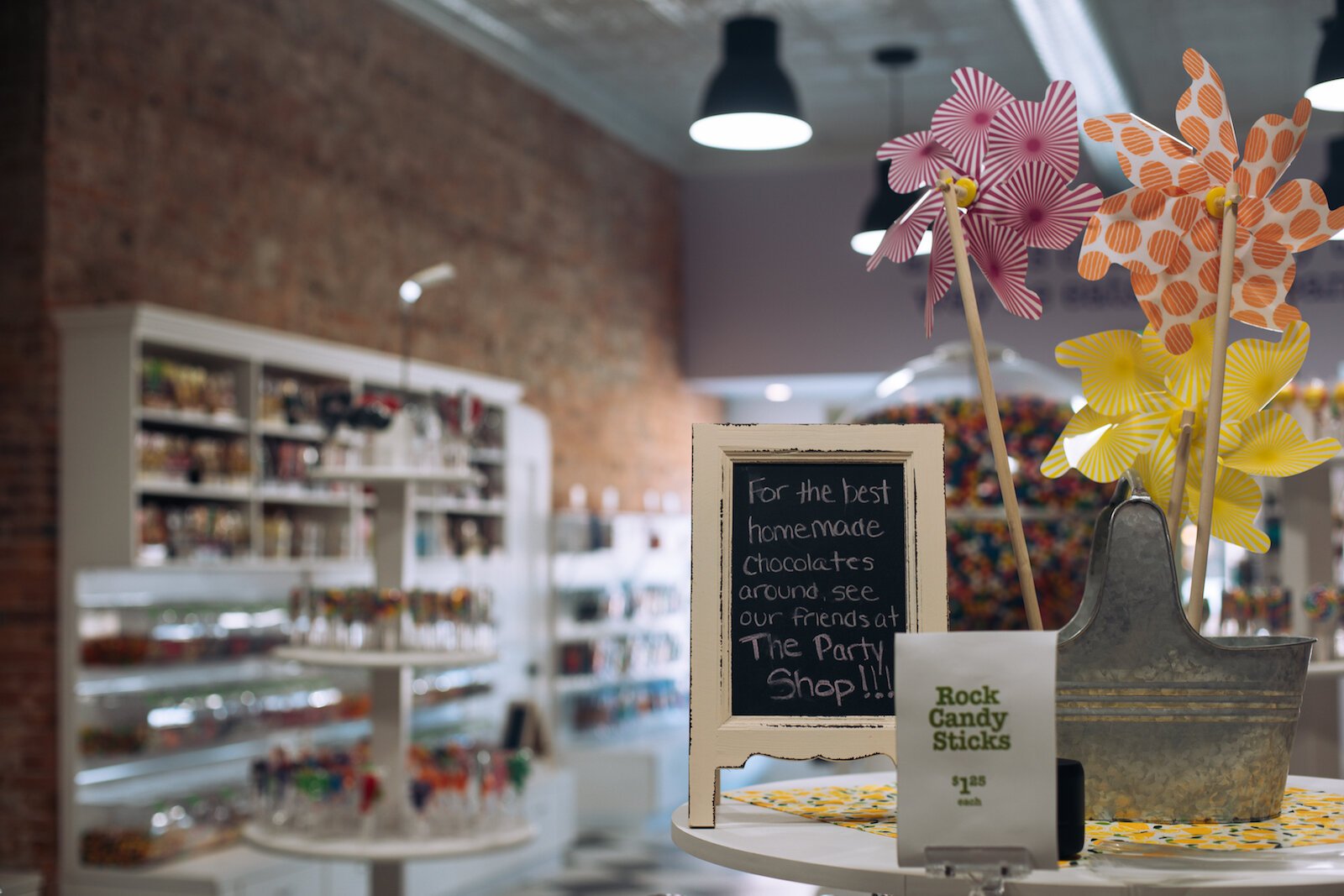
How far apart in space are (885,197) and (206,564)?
386 cm

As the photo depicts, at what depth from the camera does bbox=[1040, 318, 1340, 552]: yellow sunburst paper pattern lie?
5.32 feet

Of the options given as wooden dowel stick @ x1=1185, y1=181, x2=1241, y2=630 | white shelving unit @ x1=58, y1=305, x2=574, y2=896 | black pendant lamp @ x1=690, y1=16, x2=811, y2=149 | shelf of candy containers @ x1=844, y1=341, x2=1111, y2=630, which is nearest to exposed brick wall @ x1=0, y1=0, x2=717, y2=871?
white shelving unit @ x1=58, y1=305, x2=574, y2=896

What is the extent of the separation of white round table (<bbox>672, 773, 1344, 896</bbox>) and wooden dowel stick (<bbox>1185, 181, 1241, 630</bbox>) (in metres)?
0.32

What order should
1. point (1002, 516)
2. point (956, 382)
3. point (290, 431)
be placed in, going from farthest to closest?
point (290, 431) → point (956, 382) → point (1002, 516)

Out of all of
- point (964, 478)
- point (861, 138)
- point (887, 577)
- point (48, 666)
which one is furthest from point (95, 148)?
point (861, 138)

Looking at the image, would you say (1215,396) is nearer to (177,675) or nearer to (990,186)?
(990,186)

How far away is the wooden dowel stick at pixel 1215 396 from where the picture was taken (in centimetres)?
153

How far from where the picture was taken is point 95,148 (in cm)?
560

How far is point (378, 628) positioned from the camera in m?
4.43

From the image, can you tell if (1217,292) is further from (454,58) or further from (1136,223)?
(454,58)

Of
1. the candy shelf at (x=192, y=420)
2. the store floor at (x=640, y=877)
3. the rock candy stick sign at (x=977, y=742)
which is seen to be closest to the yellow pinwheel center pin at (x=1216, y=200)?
the rock candy stick sign at (x=977, y=742)

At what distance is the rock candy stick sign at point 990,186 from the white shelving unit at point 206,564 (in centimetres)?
294

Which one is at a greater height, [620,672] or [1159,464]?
[1159,464]

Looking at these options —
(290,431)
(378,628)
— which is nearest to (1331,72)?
(378,628)
